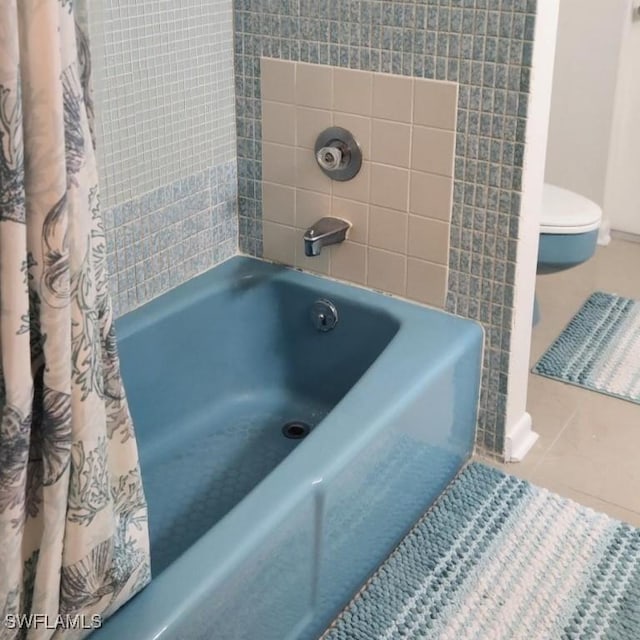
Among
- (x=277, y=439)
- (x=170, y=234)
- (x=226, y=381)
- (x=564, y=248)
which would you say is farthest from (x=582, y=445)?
(x=170, y=234)

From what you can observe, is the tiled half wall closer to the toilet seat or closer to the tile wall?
the tile wall

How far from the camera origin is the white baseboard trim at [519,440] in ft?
6.72

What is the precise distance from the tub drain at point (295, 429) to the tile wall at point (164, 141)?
0.42 m

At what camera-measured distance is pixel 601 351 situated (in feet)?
8.23

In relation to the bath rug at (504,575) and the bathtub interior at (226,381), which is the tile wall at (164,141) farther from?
the bath rug at (504,575)

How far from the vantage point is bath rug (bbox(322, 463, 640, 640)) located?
5.29ft

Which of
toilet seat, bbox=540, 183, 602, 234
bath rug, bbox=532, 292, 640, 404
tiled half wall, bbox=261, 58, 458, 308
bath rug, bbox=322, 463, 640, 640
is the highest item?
tiled half wall, bbox=261, 58, 458, 308

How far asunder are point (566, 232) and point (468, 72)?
771 millimetres

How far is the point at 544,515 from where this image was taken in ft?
6.17

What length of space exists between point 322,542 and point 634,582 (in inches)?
24.8

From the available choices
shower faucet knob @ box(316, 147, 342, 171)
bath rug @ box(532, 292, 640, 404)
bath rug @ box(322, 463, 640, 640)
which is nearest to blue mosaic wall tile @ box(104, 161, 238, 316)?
shower faucet knob @ box(316, 147, 342, 171)

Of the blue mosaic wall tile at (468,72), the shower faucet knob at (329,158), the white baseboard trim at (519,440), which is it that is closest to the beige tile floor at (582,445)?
the white baseboard trim at (519,440)

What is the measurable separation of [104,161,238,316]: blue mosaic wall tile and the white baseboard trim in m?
0.79

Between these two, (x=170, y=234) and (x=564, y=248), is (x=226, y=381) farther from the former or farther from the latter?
(x=564, y=248)
